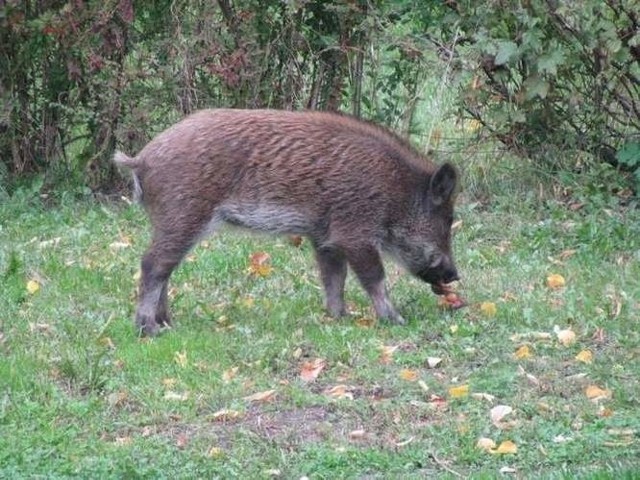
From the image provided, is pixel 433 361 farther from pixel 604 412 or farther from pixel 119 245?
pixel 119 245

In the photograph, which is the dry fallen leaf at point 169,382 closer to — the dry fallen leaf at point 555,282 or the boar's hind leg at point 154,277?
the boar's hind leg at point 154,277

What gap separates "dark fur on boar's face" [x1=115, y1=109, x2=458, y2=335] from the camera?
28.6ft

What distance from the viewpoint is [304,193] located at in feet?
29.5

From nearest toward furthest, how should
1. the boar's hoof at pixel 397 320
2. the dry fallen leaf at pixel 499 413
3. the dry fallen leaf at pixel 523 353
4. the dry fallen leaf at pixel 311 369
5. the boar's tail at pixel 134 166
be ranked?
the dry fallen leaf at pixel 499 413 → the dry fallen leaf at pixel 311 369 → the dry fallen leaf at pixel 523 353 → the boar's tail at pixel 134 166 → the boar's hoof at pixel 397 320

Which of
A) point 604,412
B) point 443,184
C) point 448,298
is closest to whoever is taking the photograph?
point 604,412

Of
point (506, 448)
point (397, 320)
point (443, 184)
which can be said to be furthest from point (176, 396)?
point (443, 184)

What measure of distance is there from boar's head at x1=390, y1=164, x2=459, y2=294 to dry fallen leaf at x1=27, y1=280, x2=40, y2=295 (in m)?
2.42

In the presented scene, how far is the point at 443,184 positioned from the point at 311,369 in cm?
189

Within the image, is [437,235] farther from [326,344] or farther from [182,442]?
[182,442]

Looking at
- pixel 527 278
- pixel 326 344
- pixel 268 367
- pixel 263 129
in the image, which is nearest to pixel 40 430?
pixel 268 367

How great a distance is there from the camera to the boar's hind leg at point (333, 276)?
30.2ft

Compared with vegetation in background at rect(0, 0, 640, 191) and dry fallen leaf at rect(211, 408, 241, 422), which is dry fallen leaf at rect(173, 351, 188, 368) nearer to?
dry fallen leaf at rect(211, 408, 241, 422)

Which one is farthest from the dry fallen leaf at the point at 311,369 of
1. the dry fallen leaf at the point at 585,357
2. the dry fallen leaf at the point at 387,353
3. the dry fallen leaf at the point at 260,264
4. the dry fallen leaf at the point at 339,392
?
the dry fallen leaf at the point at 260,264

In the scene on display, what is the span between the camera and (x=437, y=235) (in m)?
9.38
